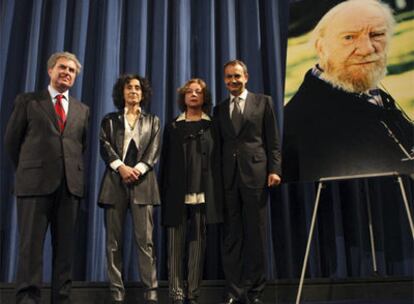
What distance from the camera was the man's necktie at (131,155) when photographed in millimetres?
2453

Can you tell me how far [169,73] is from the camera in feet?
10.7

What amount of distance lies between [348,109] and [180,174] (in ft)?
3.34

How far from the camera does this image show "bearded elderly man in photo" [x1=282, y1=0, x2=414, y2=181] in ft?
7.48

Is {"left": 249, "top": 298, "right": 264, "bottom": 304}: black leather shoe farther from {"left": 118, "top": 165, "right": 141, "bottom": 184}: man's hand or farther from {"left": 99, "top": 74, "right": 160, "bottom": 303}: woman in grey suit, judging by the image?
{"left": 118, "top": 165, "right": 141, "bottom": 184}: man's hand

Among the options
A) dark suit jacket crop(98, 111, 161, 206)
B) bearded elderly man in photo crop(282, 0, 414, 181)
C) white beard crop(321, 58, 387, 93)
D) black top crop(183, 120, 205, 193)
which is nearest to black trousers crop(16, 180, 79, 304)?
dark suit jacket crop(98, 111, 161, 206)

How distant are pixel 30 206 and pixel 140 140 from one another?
0.70m

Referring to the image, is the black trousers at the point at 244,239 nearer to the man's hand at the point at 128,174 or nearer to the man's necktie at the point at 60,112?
the man's hand at the point at 128,174

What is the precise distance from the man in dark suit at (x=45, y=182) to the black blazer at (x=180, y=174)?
19.2 inches

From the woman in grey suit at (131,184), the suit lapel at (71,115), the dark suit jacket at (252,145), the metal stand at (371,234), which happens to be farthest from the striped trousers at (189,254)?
the metal stand at (371,234)

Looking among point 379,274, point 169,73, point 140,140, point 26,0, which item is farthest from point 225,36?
point 379,274

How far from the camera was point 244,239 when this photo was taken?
7.95ft

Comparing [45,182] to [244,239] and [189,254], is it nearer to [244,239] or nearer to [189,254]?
[189,254]

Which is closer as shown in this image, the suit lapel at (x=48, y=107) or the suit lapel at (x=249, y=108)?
the suit lapel at (x=48, y=107)

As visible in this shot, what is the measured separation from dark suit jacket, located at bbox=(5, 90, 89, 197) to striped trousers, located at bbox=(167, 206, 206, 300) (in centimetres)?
58
